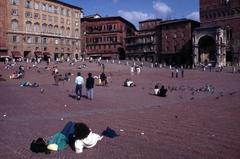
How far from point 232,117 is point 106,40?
303 feet

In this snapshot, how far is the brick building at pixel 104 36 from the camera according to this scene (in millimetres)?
106938

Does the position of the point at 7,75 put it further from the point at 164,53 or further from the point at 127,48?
the point at 127,48

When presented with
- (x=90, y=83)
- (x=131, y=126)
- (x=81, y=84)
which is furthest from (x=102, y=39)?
(x=131, y=126)

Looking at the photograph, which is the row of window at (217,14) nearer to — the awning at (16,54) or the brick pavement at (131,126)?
the awning at (16,54)

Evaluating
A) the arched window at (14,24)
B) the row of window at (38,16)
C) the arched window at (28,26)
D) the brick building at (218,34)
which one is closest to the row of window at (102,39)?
the row of window at (38,16)

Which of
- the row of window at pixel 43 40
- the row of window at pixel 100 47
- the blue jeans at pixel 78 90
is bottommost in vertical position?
the blue jeans at pixel 78 90

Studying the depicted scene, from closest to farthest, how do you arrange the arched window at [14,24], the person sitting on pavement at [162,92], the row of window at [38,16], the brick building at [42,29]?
the person sitting on pavement at [162,92]
the arched window at [14,24]
the brick building at [42,29]
the row of window at [38,16]

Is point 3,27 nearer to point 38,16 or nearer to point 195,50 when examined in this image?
point 38,16

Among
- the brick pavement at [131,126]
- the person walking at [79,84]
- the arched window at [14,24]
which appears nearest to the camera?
the brick pavement at [131,126]

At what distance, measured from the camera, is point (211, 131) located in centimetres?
1362

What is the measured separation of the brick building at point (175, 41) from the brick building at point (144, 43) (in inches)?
90.5

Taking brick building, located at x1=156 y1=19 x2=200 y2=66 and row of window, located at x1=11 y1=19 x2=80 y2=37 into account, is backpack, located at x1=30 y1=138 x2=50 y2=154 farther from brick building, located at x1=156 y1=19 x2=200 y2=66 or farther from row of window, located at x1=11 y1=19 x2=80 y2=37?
brick building, located at x1=156 y1=19 x2=200 y2=66

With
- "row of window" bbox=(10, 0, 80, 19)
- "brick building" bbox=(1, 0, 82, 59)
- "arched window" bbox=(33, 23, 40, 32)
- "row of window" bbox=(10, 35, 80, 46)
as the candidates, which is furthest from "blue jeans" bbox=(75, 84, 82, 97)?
"arched window" bbox=(33, 23, 40, 32)

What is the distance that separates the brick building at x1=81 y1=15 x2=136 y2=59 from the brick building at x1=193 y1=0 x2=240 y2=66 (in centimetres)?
2890
